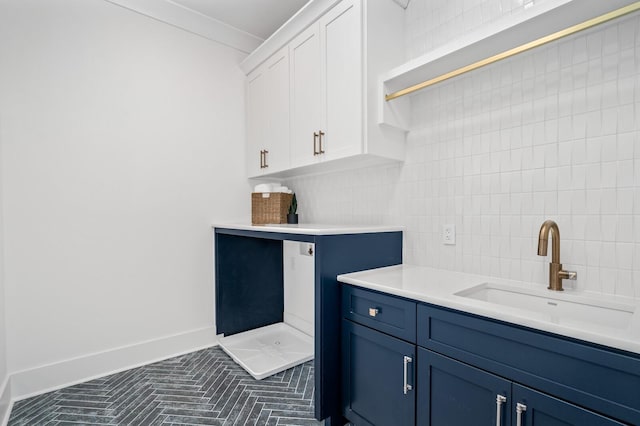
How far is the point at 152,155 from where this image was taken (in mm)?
2486

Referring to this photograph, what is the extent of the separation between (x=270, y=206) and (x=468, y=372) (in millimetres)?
1869

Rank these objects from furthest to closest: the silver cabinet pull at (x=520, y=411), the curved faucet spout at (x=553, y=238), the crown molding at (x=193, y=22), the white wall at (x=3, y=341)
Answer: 1. the crown molding at (x=193, y=22)
2. the white wall at (x=3, y=341)
3. the curved faucet spout at (x=553, y=238)
4. the silver cabinet pull at (x=520, y=411)

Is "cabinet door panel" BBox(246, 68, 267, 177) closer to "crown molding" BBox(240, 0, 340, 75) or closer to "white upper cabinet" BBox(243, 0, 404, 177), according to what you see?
"crown molding" BBox(240, 0, 340, 75)

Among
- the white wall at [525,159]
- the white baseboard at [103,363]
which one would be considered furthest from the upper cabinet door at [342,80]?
the white baseboard at [103,363]

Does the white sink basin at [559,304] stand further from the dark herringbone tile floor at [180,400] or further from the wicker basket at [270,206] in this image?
the wicker basket at [270,206]

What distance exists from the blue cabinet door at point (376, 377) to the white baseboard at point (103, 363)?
152 centimetres

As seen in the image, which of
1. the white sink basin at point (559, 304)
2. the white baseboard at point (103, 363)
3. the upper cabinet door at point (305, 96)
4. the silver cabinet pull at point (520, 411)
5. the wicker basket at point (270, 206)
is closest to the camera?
the silver cabinet pull at point (520, 411)

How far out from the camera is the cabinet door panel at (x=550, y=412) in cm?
92

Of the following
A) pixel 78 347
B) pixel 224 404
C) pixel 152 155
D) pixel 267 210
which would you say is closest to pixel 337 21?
pixel 267 210

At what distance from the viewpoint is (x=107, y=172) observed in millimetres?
2295

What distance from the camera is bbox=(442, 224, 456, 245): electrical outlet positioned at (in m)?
1.83

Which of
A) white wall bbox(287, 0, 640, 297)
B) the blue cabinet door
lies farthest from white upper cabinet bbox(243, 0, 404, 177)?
the blue cabinet door

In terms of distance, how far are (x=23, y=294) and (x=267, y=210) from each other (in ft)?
5.45

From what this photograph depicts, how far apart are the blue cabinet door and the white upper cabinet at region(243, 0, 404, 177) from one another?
1017 mm
